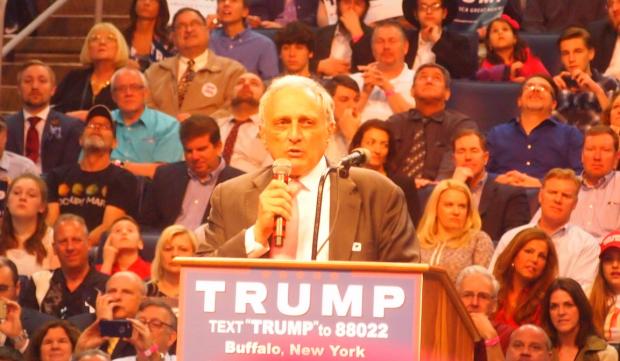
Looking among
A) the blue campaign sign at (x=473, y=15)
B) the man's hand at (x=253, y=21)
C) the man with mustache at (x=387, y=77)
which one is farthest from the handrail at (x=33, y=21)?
the blue campaign sign at (x=473, y=15)

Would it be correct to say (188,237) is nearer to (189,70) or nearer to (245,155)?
(245,155)

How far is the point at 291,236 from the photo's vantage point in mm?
3879

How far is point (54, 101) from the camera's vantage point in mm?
9984

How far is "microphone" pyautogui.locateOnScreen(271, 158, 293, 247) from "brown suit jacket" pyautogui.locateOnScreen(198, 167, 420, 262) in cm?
32

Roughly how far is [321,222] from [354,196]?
0.11 meters

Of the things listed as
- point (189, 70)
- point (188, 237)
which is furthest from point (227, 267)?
point (189, 70)

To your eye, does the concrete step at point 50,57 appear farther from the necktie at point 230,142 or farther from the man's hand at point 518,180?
the man's hand at point 518,180

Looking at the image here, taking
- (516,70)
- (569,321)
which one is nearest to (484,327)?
(569,321)

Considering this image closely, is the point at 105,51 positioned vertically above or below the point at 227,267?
above

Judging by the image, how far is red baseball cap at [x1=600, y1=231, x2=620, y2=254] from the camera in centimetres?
717

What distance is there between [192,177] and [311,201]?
15.5 ft

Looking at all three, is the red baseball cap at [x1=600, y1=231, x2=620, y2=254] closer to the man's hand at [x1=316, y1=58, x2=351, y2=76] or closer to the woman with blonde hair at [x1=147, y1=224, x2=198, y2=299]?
the woman with blonde hair at [x1=147, y1=224, x2=198, y2=299]

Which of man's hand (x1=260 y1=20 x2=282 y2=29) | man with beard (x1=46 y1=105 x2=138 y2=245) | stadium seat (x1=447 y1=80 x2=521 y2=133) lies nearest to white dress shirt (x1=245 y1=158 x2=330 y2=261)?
man with beard (x1=46 y1=105 x2=138 y2=245)

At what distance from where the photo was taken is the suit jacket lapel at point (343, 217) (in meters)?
3.86
